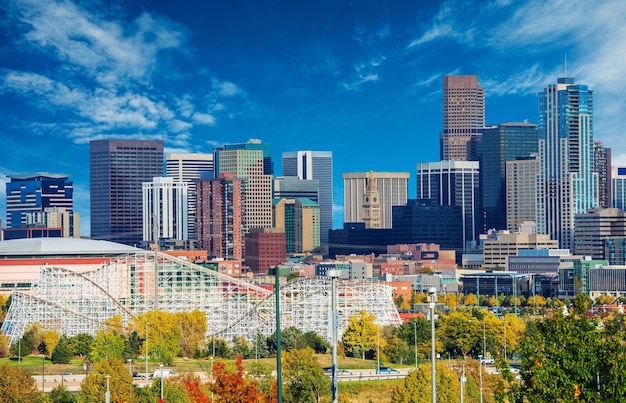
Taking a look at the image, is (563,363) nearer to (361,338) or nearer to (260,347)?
(260,347)

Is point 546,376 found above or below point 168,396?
above

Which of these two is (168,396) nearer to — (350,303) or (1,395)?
(1,395)

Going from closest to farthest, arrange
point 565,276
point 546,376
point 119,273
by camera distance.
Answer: point 546,376 → point 119,273 → point 565,276

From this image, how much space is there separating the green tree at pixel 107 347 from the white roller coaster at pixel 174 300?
12.0 meters

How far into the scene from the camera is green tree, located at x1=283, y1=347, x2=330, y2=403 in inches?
2197

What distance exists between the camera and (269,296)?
101500mm

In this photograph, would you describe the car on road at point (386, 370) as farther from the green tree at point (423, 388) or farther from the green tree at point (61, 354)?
the green tree at point (61, 354)

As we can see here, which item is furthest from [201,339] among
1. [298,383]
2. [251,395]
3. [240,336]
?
[251,395]

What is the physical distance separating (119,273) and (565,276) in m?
94.8

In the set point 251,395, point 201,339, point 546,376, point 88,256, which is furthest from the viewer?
point 88,256

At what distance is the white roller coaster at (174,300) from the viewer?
325ft

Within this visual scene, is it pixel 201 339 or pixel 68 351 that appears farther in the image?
pixel 201 339

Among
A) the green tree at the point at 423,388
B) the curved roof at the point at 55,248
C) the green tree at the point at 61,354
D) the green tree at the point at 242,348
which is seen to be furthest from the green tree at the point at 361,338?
the curved roof at the point at 55,248

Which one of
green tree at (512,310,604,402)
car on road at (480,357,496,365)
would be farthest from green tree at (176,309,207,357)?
green tree at (512,310,604,402)
